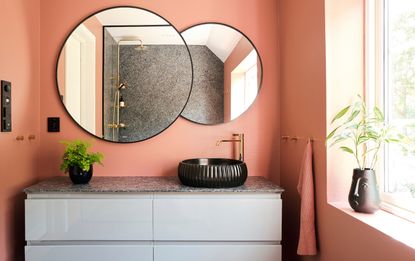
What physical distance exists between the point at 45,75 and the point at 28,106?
0.85 feet

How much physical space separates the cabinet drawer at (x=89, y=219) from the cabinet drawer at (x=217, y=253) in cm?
12

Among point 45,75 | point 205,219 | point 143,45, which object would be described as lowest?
point 205,219

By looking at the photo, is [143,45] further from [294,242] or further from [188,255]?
[294,242]

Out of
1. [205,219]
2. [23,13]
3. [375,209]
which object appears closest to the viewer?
[375,209]

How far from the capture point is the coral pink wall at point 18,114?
4.97 feet

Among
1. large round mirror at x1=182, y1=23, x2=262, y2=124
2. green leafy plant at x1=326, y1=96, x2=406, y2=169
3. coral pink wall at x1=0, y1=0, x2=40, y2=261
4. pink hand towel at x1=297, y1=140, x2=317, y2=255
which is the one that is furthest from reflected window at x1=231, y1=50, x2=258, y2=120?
coral pink wall at x1=0, y1=0, x2=40, y2=261

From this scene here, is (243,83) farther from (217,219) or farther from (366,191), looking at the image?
(366,191)

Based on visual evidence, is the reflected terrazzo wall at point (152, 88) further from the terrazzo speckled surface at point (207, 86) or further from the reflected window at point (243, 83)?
the reflected window at point (243, 83)

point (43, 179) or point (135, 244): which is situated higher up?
point (43, 179)

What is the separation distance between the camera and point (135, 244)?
4.96 feet

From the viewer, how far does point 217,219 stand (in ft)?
4.93

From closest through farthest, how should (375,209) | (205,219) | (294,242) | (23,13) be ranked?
(375,209) < (205,219) < (23,13) < (294,242)

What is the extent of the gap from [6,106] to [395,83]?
191 centimetres

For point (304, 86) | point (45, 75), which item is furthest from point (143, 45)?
point (304, 86)
